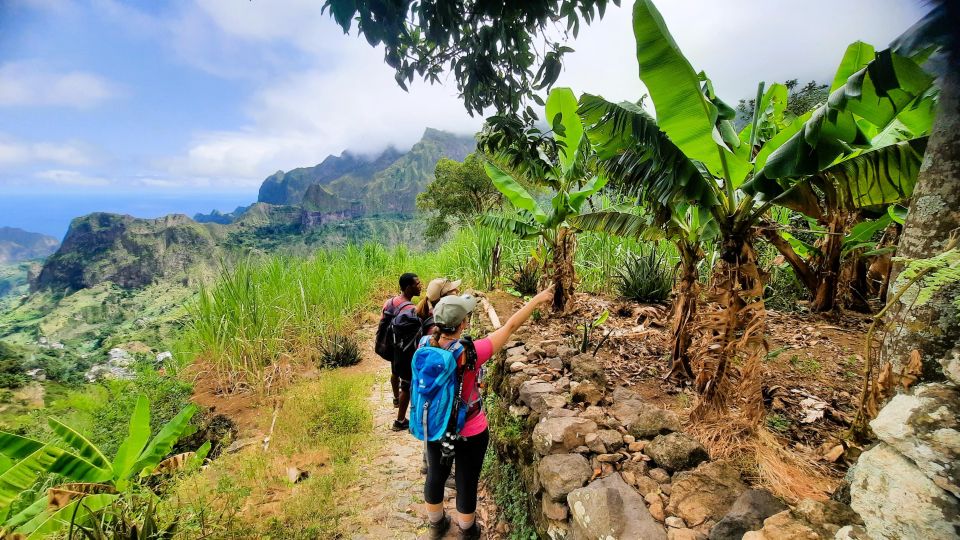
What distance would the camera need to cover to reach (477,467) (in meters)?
2.56

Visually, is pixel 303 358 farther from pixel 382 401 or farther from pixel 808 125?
pixel 808 125

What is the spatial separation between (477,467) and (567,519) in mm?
685

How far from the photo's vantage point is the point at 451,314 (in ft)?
7.52

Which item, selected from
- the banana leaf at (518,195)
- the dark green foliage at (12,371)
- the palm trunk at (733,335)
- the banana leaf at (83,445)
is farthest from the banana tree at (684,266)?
the dark green foliage at (12,371)

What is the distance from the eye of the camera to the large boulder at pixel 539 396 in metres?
2.97

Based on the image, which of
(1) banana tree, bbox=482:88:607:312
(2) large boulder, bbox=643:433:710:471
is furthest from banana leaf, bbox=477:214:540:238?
(2) large boulder, bbox=643:433:710:471

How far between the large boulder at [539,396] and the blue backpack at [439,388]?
34.4 inches

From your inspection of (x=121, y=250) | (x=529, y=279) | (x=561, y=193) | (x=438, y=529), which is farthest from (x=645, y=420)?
(x=121, y=250)

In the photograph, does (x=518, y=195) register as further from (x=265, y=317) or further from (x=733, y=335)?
(x=265, y=317)

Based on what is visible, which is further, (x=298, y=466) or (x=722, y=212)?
(x=298, y=466)

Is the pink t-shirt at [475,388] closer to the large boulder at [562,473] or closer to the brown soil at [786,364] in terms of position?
the large boulder at [562,473]

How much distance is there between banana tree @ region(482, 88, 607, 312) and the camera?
4.43m

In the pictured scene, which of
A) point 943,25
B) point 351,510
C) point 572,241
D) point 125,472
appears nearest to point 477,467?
point 351,510

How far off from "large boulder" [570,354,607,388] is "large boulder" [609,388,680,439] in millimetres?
332
